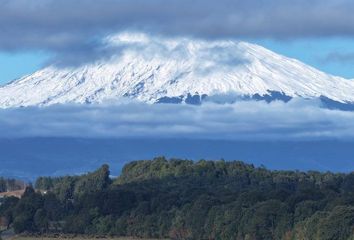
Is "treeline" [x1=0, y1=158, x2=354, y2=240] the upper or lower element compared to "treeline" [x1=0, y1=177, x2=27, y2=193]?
lower

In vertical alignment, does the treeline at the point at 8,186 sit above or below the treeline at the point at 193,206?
above

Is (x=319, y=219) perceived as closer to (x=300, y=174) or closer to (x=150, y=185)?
(x=150, y=185)

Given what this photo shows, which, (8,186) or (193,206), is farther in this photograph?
(8,186)

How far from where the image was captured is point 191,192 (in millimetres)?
86250

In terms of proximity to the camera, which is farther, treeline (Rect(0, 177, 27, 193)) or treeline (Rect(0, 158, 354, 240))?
treeline (Rect(0, 177, 27, 193))

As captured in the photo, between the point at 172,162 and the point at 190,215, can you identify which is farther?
the point at 172,162

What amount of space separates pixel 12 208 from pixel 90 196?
485 centimetres

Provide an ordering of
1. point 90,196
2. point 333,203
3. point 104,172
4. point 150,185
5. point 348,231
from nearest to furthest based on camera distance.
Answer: point 348,231 → point 333,203 → point 90,196 → point 150,185 → point 104,172

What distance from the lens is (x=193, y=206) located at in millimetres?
76938

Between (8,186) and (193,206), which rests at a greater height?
(8,186)

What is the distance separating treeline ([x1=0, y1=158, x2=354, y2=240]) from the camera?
234 feet

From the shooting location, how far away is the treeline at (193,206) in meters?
71.3

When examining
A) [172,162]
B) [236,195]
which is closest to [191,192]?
[236,195]

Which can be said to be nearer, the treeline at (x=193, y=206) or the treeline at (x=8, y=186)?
the treeline at (x=193, y=206)
